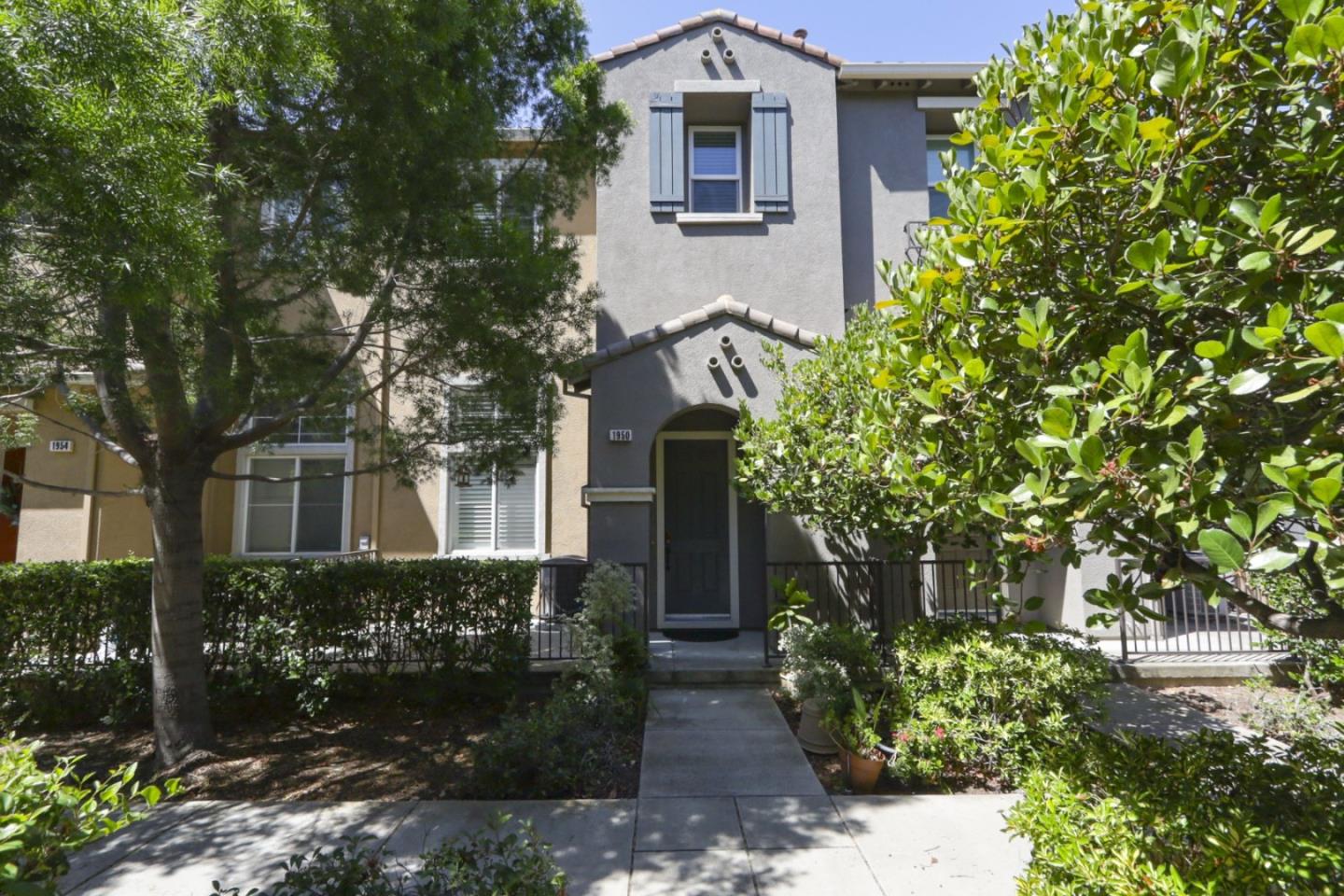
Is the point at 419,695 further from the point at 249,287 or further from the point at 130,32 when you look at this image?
the point at 130,32

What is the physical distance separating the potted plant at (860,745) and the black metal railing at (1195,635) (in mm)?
4115

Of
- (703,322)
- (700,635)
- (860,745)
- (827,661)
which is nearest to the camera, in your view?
(860,745)

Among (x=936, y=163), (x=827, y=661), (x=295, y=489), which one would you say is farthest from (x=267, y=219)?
(x=936, y=163)

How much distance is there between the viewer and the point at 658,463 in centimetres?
968

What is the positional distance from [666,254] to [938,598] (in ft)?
20.0

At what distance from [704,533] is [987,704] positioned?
5138 millimetres

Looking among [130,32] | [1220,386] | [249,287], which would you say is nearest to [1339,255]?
[1220,386]

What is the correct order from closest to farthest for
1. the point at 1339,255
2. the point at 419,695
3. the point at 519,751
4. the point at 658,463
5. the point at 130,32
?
the point at 1339,255, the point at 130,32, the point at 519,751, the point at 419,695, the point at 658,463

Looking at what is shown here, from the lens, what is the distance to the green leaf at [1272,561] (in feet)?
5.52

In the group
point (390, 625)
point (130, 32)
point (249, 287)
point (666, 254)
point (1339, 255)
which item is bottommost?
point (390, 625)

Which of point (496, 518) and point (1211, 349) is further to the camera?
point (496, 518)

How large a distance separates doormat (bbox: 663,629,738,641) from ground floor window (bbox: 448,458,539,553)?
2.68 meters

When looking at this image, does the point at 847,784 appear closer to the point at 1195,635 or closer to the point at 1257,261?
the point at 1257,261

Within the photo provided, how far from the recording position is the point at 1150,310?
8.25 ft
